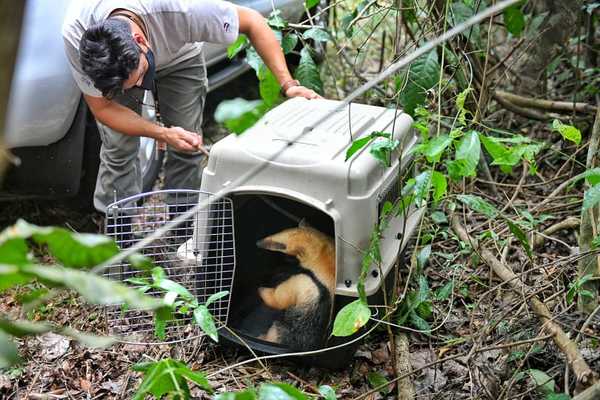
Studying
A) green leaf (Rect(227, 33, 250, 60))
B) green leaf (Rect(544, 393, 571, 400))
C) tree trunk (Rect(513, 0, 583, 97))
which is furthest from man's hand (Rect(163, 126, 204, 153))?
tree trunk (Rect(513, 0, 583, 97))

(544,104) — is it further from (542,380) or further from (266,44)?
(542,380)

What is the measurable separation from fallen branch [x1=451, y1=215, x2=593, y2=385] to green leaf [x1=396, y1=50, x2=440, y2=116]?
648 millimetres

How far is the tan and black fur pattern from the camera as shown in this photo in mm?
2584

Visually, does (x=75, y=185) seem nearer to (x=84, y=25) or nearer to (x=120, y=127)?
(x=120, y=127)

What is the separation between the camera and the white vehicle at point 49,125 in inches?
114

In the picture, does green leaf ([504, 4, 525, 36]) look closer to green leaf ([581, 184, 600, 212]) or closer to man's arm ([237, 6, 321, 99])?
man's arm ([237, 6, 321, 99])

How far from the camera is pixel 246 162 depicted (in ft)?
8.00

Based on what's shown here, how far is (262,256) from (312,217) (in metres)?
0.26

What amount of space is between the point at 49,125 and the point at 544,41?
263 centimetres

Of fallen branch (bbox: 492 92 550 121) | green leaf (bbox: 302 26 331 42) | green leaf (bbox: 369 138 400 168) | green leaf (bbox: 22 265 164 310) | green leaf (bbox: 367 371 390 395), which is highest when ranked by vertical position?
green leaf (bbox: 22 265 164 310)

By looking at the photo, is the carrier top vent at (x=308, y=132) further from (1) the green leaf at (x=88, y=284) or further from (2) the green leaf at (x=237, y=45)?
(1) the green leaf at (x=88, y=284)

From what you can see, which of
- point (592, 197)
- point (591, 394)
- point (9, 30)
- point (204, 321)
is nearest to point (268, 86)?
point (204, 321)

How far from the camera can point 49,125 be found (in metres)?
3.00

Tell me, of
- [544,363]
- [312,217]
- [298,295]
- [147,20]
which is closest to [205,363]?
[298,295]
